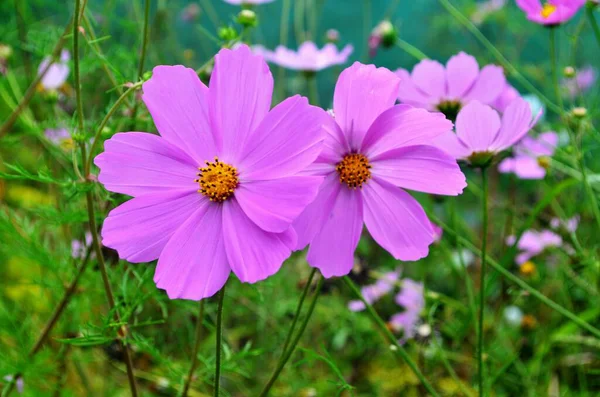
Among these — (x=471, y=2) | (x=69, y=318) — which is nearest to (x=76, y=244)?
(x=69, y=318)

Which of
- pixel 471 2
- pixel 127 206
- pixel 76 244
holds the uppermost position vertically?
pixel 471 2

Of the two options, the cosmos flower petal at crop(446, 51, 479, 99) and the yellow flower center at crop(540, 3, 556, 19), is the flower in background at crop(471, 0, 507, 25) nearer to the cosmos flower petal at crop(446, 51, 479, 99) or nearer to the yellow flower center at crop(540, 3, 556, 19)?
the yellow flower center at crop(540, 3, 556, 19)

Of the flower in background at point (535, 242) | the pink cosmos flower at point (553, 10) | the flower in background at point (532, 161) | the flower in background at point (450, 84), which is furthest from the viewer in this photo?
the flower in background at point (535, 242)

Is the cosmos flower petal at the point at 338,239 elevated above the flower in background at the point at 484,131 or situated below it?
below

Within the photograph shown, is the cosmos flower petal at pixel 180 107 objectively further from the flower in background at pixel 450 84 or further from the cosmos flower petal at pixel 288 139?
the flower in background at pixel 450 84

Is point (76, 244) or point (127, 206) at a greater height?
point (76, 244)

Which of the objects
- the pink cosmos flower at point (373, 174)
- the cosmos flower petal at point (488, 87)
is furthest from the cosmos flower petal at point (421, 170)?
the cosmos flower petal at point (488, 87)

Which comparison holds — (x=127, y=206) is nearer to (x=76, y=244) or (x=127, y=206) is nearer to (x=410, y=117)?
(x=410, y=117)
